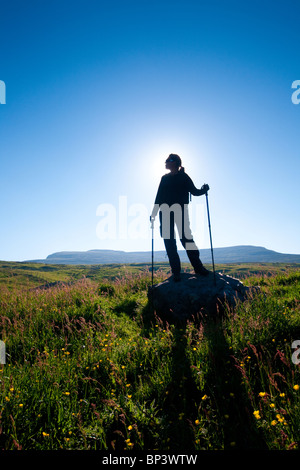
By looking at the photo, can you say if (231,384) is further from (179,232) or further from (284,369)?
(179,232)

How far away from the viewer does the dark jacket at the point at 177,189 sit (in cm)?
871

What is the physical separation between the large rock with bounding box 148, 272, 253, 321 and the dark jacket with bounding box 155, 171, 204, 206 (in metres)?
2.86

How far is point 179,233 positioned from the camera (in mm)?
8695

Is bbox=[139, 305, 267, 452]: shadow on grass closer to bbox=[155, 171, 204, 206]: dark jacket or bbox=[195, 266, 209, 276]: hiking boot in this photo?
bbox=[195, 266, 209, 276]: hiking boot

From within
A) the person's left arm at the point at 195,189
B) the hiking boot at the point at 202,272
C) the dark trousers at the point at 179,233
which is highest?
the person's left arm at the point at 195,189

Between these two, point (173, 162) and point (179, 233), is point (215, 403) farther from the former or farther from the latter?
point (173, 162)

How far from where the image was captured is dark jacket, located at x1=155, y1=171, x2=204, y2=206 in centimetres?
871

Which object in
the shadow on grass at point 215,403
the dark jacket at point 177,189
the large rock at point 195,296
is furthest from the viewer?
the dark jacket at point 177,189

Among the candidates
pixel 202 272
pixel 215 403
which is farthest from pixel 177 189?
pixel 215 403

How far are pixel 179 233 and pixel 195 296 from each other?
2.35 metres

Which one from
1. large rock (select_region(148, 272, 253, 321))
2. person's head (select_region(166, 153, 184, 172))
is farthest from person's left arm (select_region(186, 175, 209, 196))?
large rock (select_region(148, 272, 253, 321))

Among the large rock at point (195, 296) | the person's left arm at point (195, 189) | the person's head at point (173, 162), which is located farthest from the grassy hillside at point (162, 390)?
the person's head at point (173, 162)

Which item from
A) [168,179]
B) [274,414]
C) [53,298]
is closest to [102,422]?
[274,414]

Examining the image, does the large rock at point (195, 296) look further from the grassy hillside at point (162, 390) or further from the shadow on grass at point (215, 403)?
the shadow on grass at point (215, 403)
